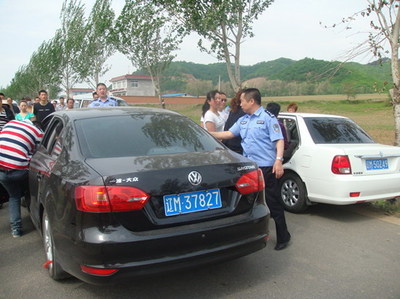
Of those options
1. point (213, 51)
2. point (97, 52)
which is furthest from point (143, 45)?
point (213, 51)

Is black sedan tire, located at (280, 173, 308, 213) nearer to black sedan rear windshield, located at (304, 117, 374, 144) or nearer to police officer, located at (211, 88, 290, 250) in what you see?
black sedan rear windshield, located at (304, 117, 374, 144)

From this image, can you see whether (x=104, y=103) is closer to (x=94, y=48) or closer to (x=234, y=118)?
(x=234, y=118)

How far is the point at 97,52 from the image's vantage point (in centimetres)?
3284

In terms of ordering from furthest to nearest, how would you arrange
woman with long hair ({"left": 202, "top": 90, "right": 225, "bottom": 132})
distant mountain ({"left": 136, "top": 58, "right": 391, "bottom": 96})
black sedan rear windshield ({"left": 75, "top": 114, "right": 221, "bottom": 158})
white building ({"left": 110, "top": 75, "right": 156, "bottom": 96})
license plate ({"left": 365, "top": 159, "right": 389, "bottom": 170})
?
white building ({"left": 110, "top": 75, "right": 156, "bottom": 96}), distant mountain ({"left": 136, "top": 58, "right": 391, "bottom": 96}), woman with long hair ({"left": 202, "top": 90, "right": 225, "bottom": 132}), license plate ({"left": 365, "top": 159, "right": 389, "bottom": 170}), black sedan rear windshield ({"left": 75, "top": 114, "right": 221, "bottom": 158})

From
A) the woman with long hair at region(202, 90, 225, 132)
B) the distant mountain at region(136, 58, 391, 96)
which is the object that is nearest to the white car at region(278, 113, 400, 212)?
the woman with long hair at region(202, 90, 225, 132)

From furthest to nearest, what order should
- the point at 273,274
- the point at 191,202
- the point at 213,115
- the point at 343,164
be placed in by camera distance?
the point at 213,115
the point at 343,164
the point at 273,274
the point at 191,202

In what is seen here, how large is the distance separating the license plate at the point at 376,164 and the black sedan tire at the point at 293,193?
0.89 meters

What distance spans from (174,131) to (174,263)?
Result: 1.30m

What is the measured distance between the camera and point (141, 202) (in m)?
2.50

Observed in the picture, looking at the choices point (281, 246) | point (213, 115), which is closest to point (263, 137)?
point (281, 246)

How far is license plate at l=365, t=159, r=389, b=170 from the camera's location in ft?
15.6

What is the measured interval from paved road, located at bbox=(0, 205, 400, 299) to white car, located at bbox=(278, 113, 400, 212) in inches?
21.4

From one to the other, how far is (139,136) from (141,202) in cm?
88

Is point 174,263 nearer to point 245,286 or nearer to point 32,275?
point 245,286
